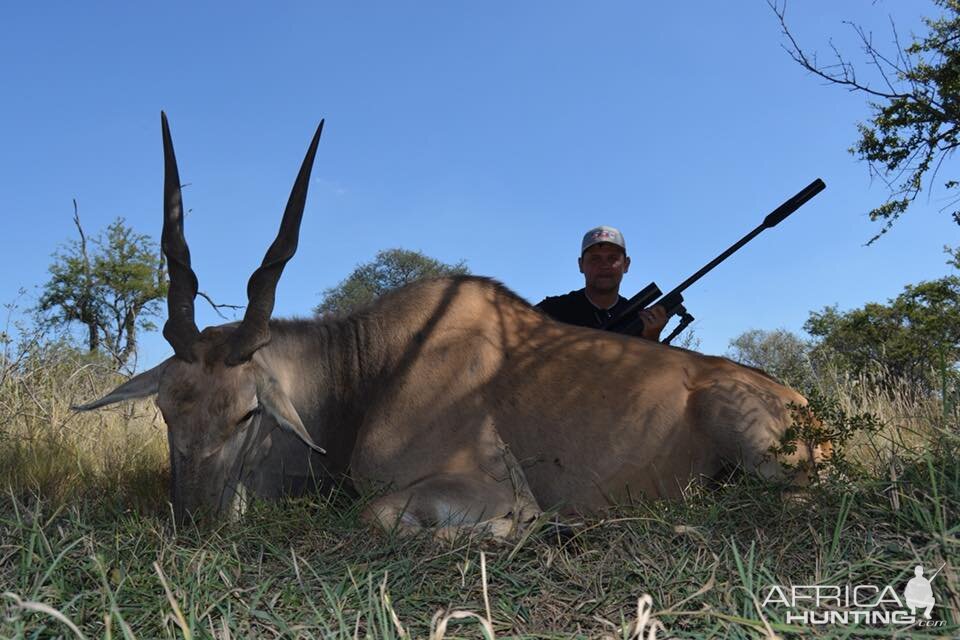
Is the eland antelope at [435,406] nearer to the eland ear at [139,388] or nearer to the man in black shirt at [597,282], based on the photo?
the eland ear at [139,388]

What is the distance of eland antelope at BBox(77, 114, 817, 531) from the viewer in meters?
3.60

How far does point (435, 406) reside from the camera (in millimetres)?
4047

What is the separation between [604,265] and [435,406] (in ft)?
12.0

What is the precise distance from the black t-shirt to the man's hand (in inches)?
33.1

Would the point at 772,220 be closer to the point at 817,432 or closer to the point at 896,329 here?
the point at 817,432

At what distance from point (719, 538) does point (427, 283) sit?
2.46 metres

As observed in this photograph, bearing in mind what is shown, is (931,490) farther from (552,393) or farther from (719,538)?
(552,393)

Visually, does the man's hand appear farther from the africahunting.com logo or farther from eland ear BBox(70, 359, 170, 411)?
the africahunting.com logo

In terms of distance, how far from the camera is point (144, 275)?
24.9 m

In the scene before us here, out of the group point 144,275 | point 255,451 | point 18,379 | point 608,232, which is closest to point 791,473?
point 255,451

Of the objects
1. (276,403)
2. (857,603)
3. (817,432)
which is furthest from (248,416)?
(817,432)

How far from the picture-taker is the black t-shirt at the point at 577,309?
285 inches

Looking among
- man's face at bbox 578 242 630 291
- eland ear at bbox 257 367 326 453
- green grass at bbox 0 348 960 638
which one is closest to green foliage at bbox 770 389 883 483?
green grass at bbox 0 348 960 638

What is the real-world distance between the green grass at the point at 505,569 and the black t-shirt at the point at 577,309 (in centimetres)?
370
